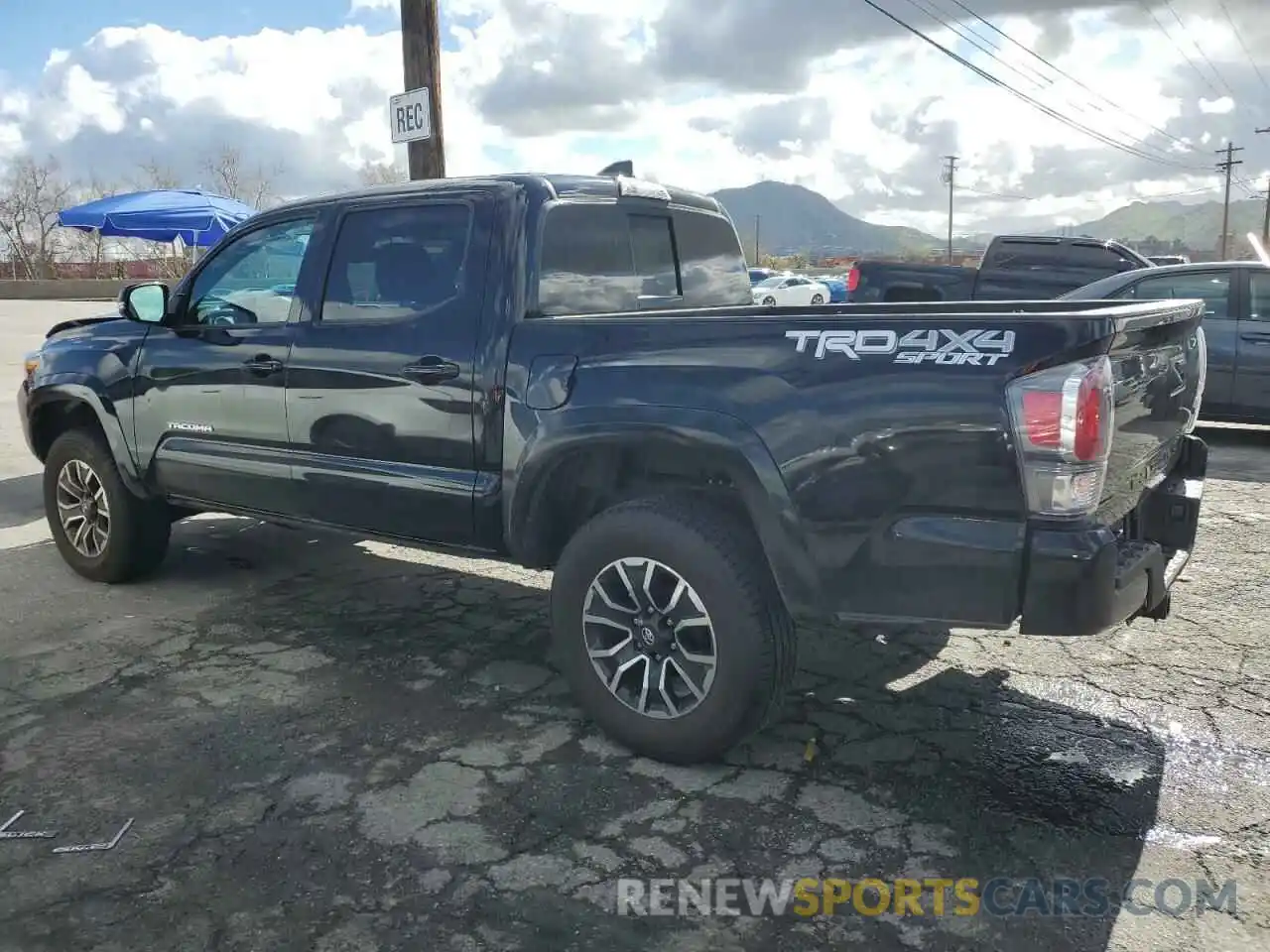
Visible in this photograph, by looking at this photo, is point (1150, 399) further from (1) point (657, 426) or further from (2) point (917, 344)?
(1) point (657, 426)

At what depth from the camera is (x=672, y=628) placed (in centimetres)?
341

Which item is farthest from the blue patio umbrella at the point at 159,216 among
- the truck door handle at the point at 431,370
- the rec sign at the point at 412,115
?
the truck door handle at the point at 431,370

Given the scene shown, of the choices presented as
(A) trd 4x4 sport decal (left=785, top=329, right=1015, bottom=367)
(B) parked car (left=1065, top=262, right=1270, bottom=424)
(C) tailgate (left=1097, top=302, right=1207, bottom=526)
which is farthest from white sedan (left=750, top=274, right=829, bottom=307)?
(A) trd 4x4 sport decal (left=785, top=329, right=1015, bottom=367)

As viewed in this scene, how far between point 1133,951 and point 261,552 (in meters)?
5.06

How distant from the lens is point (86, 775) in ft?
11.2

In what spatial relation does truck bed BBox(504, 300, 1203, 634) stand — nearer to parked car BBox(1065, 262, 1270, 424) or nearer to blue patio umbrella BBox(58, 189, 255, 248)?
parked car BBox(1065, 262, 1270, 424)

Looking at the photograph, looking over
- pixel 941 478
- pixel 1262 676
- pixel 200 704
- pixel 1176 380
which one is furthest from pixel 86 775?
pixel 1262 676

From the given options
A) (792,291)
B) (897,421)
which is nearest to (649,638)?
(897,421)

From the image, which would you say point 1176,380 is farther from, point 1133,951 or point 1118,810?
point 1133,951

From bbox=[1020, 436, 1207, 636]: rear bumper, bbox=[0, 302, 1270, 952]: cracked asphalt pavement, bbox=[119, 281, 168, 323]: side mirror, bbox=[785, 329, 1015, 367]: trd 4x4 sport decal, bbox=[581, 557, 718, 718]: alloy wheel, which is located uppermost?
bbox=[119, 281, 168, 323]: side mirror

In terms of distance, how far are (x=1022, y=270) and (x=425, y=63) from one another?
6590 millimetres

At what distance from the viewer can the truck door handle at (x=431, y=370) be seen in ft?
12.7

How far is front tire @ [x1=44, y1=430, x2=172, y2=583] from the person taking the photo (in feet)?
17.5

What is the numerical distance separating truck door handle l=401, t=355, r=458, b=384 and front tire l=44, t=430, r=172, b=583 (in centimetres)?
219
